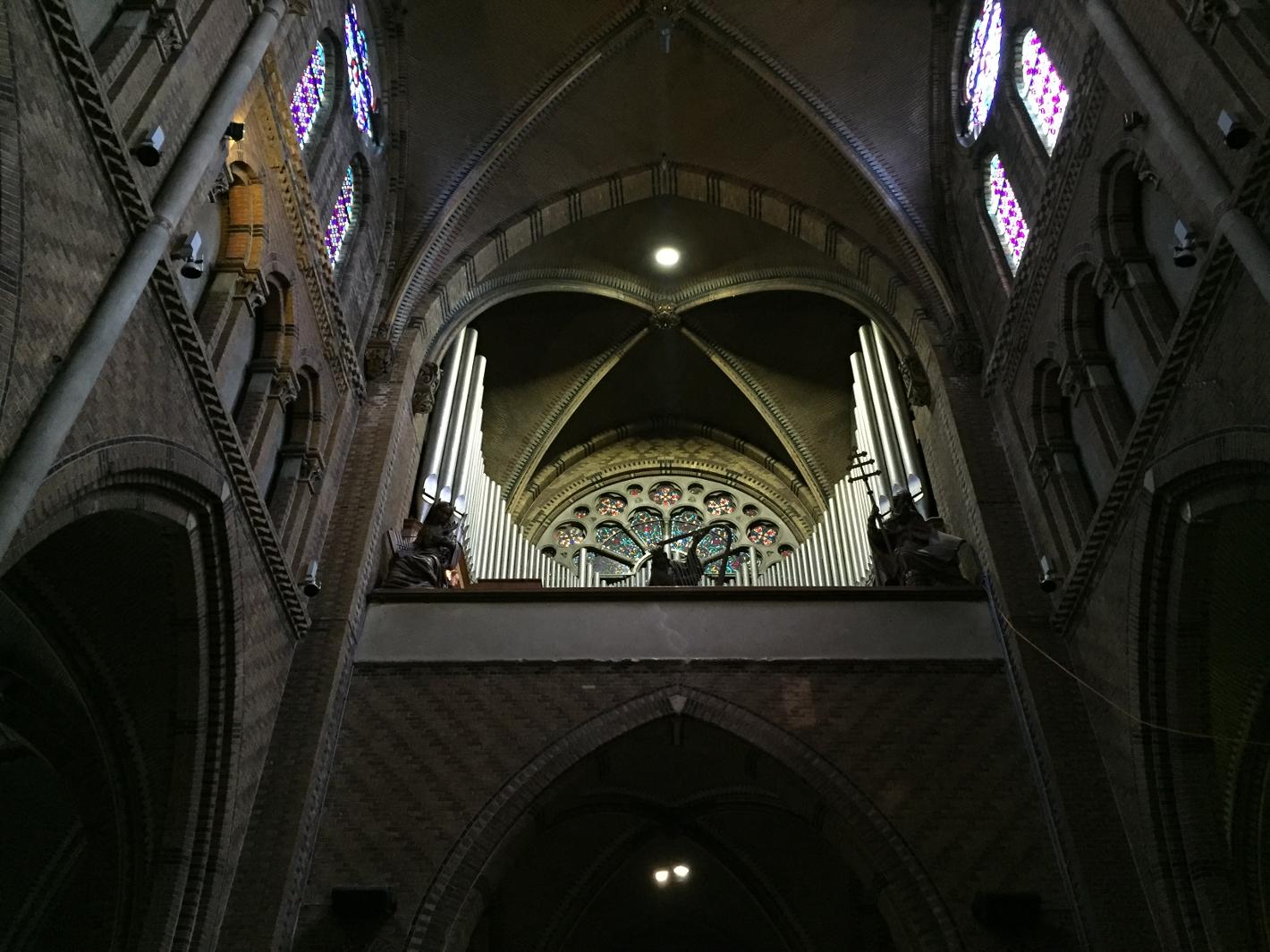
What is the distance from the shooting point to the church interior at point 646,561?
6777mm

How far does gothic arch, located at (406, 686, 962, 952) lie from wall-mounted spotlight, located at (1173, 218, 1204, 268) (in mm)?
4644

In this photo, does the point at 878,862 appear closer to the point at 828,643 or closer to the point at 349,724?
the point at 828,643

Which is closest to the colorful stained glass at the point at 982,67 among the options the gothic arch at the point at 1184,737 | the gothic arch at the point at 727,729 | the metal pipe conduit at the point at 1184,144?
the metal pipe conduit at the point at 1184,144

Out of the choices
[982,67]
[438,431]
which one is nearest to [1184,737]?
[982,67]

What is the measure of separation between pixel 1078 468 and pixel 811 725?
3446mm

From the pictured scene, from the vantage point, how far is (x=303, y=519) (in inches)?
389

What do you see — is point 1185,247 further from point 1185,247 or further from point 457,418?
point 457,418

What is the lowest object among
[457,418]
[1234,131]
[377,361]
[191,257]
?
[1234,131]

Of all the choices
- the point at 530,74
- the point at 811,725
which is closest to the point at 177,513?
the point at 811,725

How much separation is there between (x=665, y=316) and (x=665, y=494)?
3.55m

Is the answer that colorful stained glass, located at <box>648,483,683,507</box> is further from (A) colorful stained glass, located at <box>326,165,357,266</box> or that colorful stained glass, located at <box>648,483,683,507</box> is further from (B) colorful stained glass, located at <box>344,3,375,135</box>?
(B) colorful stained glass, located at <box>344,3,375,135</box>

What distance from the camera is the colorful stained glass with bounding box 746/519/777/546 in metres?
18.4

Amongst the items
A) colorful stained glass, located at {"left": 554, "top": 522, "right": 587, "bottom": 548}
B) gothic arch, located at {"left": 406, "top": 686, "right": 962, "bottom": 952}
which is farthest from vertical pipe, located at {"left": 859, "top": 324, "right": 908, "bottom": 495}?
colorful stained glass, located at {"left": 554, "top": 522, "right": 587, "bottom": 548}

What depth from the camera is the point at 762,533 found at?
18.5m
